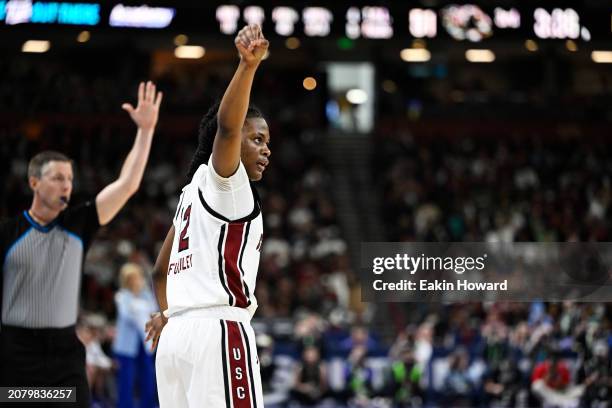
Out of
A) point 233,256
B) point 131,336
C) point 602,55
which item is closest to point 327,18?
point 131,336

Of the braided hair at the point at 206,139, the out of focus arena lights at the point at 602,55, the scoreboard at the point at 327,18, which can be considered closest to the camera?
the braided hair at the point at 206,139

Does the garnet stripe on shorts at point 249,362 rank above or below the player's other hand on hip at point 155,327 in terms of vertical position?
below

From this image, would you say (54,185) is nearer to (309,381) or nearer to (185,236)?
(185,236)

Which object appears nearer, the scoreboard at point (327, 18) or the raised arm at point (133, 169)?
the raised arm at point (133, 169)

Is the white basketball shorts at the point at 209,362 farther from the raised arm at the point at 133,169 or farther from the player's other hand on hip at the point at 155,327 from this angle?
the raised arm at the point at 133,169

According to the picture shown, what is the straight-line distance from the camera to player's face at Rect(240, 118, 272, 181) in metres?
4.24

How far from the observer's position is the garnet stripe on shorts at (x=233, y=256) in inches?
162

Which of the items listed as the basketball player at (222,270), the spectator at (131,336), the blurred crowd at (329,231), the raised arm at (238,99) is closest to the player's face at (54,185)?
the basketball player at (222,270)

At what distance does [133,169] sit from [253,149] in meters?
1.67

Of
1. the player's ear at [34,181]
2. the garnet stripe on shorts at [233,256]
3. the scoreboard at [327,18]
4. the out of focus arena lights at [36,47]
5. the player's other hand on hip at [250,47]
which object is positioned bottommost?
the garnet stripe on shorts at [233,256]

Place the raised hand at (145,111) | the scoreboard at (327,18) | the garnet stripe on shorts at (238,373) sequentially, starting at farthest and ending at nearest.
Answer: the scoreboard at (327,18)
the raised hand at (145,111)
the garnet stripe on shorts at (238,373)

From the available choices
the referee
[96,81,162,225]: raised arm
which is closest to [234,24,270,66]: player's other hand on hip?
[96,81,162,225]: raised arm

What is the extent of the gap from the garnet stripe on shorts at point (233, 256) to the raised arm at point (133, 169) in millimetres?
1616

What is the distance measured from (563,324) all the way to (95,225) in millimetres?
5761
